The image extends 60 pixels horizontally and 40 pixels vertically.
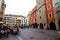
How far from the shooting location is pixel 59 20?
3272cm

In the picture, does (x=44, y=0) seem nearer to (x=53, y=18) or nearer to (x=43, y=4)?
(x=43, y=4)

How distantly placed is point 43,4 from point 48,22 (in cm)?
807

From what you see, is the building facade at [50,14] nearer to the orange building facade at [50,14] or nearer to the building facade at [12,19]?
the orange building facade at [50,14]

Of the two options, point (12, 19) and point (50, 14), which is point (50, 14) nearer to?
point (50, 14)

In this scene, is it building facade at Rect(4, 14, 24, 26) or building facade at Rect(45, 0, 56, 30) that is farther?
building facade at Rect(4, 14, 24, 26)

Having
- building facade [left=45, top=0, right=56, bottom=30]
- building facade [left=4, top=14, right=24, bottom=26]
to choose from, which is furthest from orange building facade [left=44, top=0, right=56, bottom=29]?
building facade [left=4, top=14, right=24, bottom=26]

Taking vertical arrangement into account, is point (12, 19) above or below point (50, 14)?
above

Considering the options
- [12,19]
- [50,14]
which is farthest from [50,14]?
[12,19]

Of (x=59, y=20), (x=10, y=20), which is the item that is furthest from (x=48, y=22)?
(x=10, y=20)

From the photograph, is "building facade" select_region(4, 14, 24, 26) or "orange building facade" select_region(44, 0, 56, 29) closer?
"orange building facade" select_region(44, 0, 56, 29)

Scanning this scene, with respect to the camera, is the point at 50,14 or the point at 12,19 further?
the point at 12,19

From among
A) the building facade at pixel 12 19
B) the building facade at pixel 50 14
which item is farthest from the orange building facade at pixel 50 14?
the building facade at pixel 12 19

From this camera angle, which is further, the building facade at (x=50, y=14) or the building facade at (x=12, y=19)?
the building facade at (x=12, y=19)

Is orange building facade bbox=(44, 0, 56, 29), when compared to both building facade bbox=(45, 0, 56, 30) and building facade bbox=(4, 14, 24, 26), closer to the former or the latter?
building facade bbox=(45, 0, 56, 30)
